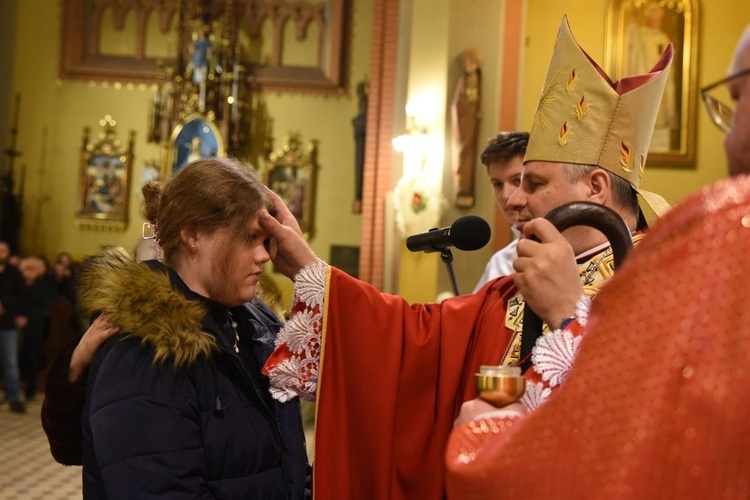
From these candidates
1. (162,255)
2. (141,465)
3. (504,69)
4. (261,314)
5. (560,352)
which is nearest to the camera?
(560,352)

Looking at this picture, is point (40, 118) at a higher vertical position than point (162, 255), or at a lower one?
higher

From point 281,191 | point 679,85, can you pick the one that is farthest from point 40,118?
point 679,85

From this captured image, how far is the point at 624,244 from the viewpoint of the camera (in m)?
1.57

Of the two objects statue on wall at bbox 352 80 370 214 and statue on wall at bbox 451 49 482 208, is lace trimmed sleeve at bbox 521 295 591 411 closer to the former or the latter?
statue on wall at bbox 451 49 482 208

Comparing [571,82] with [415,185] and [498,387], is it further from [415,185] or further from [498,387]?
[415,185]

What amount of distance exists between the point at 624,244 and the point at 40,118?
14.9 m

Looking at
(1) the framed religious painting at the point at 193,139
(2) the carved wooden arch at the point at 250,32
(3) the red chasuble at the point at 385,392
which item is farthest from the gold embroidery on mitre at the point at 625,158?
(2) the carved wooden arch at the point at 250,32

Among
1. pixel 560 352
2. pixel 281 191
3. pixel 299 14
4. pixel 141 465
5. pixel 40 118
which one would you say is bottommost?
pixel 141 465

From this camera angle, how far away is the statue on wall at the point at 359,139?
45.8ft

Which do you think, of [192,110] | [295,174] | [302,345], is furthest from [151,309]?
[295,174]

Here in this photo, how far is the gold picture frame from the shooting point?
1063 cm

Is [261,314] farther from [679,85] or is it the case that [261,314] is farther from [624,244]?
[679,85]

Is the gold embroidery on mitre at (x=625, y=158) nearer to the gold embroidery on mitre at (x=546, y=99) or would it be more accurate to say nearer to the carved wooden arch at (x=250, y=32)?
the gold embroidery on mitre at (x=546, y=99)

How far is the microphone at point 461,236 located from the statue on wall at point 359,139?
11413mm
